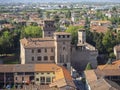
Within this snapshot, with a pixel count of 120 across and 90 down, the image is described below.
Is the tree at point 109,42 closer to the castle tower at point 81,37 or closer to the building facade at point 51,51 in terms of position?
the castle tower at point 81,37

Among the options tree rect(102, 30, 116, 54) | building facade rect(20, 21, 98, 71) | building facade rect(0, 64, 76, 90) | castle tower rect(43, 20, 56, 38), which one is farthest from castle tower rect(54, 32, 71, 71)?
castle tower rect(43, 20, 56, 38)

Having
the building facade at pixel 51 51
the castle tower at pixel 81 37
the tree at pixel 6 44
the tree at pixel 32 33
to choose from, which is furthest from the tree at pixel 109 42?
the tree at pixel 6 44

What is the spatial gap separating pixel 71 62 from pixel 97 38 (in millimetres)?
8235

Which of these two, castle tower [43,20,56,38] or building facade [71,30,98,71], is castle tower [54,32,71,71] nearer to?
building facade [71,30,98,71]

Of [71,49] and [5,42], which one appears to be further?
[5,42]

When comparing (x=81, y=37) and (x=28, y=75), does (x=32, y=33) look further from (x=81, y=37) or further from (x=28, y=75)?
(x=28, y=75)

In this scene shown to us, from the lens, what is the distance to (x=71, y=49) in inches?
1478

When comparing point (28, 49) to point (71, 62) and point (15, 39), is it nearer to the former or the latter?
point (71, 62)

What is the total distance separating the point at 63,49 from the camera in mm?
35938

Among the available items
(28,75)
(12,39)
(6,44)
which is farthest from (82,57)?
(12,39)

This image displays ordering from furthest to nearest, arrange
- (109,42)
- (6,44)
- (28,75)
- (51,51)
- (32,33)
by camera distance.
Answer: (32,33)
(109,42)
(6,44)
(51,51)
(28,75)

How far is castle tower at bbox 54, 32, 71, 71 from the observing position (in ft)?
117

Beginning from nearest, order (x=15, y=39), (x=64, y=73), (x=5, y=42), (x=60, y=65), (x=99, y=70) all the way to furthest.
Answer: (x=64, y=73) → (x=99, y=70) → (x=60, y=65) → (x=5, y=42) → (x=15, y=39)

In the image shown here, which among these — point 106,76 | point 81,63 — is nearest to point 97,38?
point 81,63
